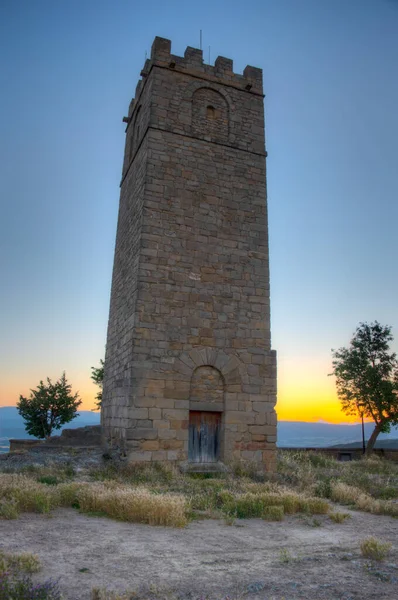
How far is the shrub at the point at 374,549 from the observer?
16.0 ft

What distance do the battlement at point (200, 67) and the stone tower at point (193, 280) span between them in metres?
0.04

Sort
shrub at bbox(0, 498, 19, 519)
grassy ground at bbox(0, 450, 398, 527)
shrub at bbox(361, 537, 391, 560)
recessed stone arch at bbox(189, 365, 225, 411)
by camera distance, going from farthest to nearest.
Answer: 1. recessed stone arch at bbox(189, 365, 225, 411)
2. grassy ground at bbox(0, 450, 398, 527)
3. shrub at bbox(0, 498, 19, 519)
4. shrub at bbox(361, 537, 391, 560)

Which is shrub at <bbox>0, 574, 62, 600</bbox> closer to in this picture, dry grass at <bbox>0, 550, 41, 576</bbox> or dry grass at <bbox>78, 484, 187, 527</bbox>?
dry grass at <bbox>0, 550, 41, 576</bbox>

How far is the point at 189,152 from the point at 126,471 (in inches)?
337

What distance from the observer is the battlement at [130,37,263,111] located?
1308 cm

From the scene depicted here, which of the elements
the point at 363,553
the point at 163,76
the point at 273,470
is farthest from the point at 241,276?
the point at 363,553

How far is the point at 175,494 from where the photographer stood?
25.3 ft

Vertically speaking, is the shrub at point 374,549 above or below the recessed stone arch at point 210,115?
below

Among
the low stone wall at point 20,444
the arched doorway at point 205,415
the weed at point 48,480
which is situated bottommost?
the weed at point 48,480

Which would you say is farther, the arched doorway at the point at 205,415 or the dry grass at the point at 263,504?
the arched doorway at the point at 205,415

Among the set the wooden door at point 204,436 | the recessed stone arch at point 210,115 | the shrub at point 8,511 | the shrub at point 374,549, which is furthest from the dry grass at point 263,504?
the recessed stone arch at point 210,115

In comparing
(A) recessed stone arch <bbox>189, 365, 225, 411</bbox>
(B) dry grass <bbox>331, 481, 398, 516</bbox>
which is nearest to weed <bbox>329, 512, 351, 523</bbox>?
(B) dry grass <bbox>331, 481, 398, 516</bbox>

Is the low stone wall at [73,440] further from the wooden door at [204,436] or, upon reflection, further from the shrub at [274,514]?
the shrub at [274,514]

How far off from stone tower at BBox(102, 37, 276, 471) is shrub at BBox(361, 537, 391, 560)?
234 inches
